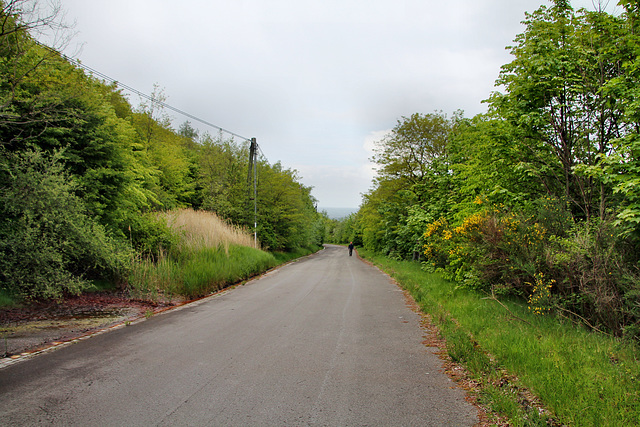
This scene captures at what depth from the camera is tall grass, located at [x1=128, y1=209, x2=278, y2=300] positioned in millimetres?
9922

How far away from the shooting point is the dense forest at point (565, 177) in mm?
5547

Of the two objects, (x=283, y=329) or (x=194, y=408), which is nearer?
(x=194, y=408)

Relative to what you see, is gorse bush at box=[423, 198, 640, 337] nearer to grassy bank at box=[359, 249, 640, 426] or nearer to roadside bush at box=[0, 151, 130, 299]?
grassy bank at box=[359, 249, 640, 426]

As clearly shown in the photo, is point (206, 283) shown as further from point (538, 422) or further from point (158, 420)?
point (538, 422)

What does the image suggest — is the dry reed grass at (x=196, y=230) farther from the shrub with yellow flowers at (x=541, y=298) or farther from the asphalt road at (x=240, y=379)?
the shrub with yellow flowers at (x=541, y=298)

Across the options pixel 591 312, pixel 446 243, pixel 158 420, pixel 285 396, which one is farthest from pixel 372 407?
pixel 446 243

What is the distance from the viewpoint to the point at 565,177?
7.86 metres

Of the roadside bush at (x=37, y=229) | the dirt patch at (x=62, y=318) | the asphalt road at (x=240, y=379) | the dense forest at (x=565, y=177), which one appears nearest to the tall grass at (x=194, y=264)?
the dirt patch at (x=62, y=318)

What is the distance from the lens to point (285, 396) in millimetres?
3688

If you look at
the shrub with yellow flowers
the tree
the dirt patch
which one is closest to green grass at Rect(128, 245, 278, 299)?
the dirt patch

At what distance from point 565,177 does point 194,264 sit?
36.3 ft

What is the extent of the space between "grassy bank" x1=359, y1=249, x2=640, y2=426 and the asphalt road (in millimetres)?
464

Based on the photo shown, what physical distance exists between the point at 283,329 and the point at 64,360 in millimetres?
3332

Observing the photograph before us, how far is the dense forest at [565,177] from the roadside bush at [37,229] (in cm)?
915
